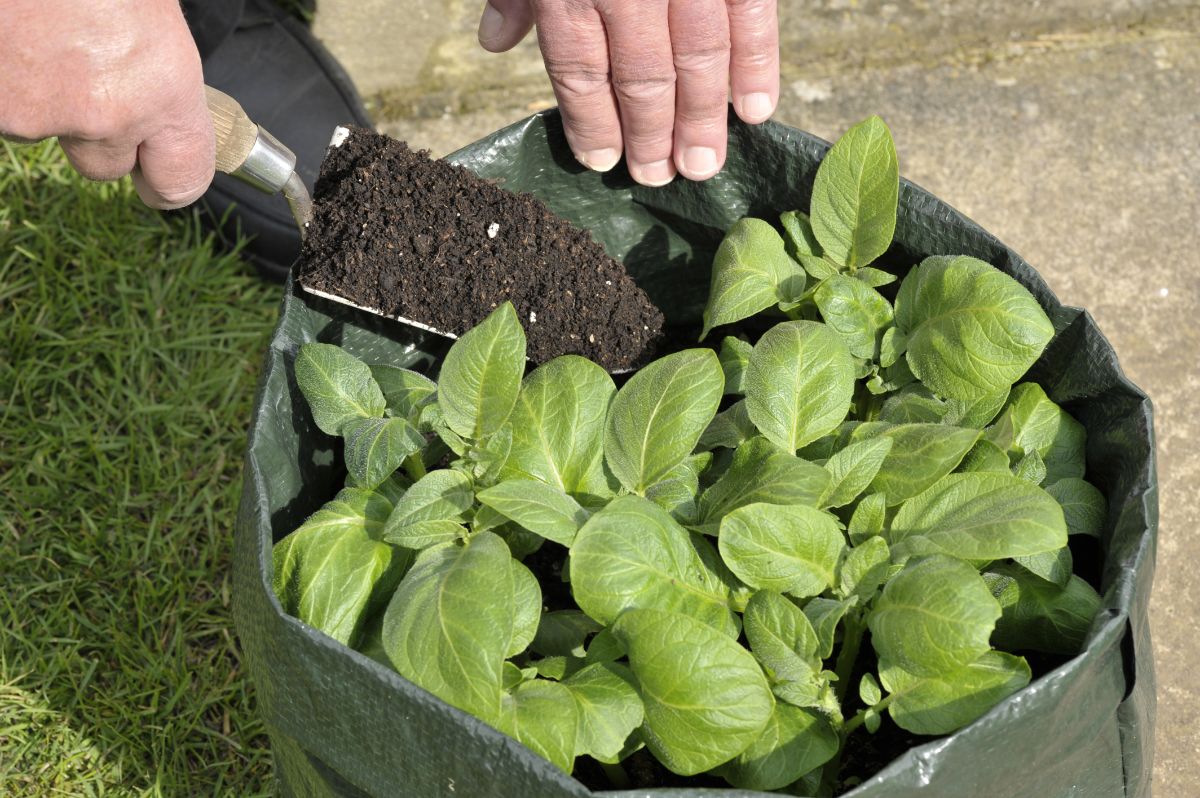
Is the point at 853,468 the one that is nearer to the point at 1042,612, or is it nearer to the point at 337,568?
the point at 1042,612

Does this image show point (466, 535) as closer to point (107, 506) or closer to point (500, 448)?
point (500, 448)

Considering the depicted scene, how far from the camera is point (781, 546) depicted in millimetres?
803

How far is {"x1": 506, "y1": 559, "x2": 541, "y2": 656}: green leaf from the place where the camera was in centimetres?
81

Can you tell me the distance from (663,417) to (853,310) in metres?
0.21

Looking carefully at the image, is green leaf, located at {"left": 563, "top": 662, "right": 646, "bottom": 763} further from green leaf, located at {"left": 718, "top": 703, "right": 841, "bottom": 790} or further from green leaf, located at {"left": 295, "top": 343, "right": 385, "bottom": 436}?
green leaf, located at {"left": 295, "top": 343, "right": 385, "bottom": 436}

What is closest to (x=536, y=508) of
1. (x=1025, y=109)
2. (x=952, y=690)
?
(x=952, y=690)

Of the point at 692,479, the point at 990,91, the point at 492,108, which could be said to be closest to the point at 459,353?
the point at 692,479

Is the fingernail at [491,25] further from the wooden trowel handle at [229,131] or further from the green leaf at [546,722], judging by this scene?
the green leaf at [546,722]

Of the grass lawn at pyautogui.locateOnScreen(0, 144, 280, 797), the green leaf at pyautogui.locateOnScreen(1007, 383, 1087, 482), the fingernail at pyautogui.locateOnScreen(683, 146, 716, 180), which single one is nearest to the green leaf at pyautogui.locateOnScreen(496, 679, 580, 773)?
the green leaf at pyautogui.locateOnScreen(1007, 383, 1087, 482)

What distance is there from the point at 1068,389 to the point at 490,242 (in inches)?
20.1

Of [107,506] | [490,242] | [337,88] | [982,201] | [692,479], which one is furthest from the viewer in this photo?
[337,88]

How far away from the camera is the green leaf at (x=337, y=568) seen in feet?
2.74

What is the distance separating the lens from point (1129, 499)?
2.81 ft

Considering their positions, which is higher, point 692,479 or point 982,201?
point 692,479
